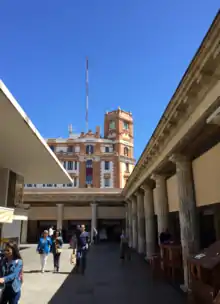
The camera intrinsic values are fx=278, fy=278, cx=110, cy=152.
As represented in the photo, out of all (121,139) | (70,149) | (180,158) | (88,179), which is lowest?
(180,158)

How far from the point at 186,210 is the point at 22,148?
6793mm

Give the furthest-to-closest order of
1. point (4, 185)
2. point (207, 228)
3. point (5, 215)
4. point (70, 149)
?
point (70, 149) < point (207, 228) < point (4, 185) < point (5, 215)

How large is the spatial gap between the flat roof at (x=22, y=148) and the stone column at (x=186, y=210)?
4.60 metres

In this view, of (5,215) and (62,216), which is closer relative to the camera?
(5,215)

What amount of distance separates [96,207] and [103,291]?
22536mm

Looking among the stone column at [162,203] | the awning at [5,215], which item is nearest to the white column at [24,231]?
the awning at [5,215]

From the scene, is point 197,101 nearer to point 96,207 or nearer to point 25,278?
point 25,278

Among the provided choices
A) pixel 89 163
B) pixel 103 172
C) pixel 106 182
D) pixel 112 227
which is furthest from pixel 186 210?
pixel 89 163

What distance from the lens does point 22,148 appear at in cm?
1111

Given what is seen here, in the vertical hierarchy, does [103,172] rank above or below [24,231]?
above

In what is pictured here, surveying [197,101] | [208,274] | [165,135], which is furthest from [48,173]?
[208,274]

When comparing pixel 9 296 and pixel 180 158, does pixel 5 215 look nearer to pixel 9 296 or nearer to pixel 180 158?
pixel 9 296

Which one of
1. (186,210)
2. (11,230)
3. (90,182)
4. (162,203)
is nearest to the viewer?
(186,210)

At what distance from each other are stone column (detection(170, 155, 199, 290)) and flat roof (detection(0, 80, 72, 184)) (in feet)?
15.1
